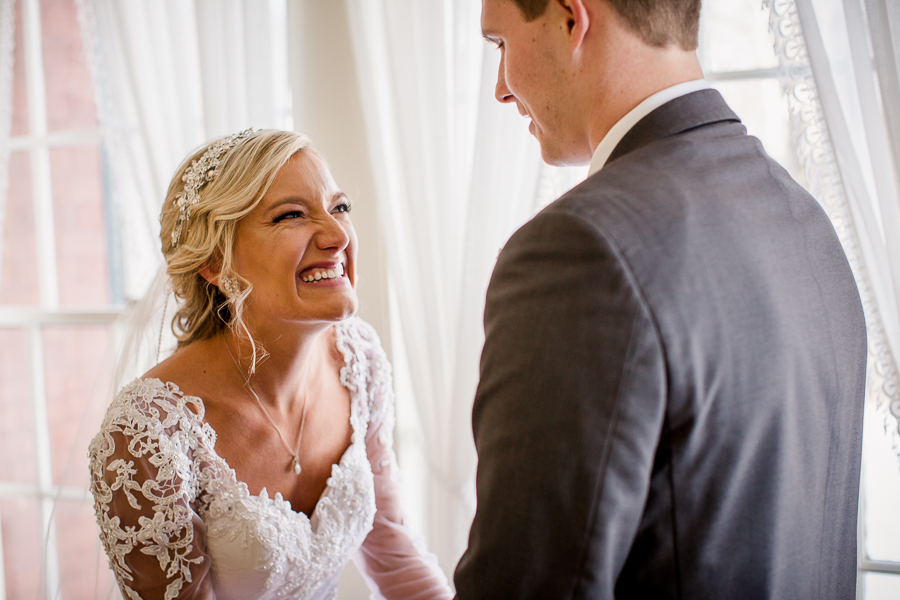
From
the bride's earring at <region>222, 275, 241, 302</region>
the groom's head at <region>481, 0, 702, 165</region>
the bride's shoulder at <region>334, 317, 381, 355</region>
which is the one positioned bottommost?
the bride's shoulder at <region>334, 317, 381, 355</region>

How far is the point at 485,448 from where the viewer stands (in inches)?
25.1

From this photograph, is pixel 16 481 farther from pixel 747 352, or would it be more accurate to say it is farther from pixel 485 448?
pixel 747 352

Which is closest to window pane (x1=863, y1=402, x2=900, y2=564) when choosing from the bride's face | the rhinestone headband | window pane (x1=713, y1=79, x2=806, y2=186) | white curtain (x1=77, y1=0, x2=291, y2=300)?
window pane (x1=713, y1=79, x2=806, y2=186)

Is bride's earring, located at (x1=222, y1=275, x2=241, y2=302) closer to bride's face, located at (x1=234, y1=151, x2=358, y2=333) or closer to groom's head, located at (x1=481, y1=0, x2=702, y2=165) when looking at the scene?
bride's face, located at (x1=234, y1=151, x2=358, y2=333)

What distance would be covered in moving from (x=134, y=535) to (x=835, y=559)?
44.7 inches

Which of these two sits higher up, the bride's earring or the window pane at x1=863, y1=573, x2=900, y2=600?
the bride's earring

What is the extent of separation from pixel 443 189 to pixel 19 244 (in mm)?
2186

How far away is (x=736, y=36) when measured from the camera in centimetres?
149

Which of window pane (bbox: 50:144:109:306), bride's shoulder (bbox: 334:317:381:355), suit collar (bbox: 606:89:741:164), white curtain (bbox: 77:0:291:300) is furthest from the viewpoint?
window pane (bbox: 50:144:109:306)

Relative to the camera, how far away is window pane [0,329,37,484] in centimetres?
262

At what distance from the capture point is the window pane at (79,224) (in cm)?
264

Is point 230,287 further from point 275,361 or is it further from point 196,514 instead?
A: point 196,514

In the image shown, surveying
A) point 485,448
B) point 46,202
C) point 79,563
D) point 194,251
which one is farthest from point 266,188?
point 79,563

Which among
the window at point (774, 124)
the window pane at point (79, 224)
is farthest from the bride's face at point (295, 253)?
the window pane at point (79, 224)
